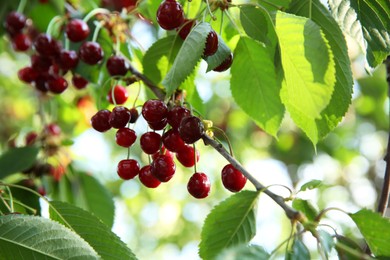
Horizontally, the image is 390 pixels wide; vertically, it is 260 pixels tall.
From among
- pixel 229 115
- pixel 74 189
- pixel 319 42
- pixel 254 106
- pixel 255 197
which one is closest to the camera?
pixel 319 42

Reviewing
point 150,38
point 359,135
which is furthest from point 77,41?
point 359,135

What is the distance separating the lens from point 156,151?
1.59m

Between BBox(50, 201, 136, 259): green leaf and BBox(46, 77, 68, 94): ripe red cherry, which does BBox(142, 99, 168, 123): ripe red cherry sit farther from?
BBox(46, 77, 68, 94): ripe red cherry

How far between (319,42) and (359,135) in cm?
494

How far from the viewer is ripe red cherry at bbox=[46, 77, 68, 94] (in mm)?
2309

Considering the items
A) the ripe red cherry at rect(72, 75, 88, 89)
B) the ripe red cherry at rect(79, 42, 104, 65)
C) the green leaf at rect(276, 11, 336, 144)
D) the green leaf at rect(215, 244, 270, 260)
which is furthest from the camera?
the ripe red cherry at rect(72, 75, 88, 89)

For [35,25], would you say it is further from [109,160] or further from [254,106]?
[109,160]

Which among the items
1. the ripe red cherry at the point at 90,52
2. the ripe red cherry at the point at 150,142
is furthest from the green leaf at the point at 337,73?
the ripe red cherry at the point at 90,52

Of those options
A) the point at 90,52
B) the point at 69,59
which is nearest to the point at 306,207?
the point at 90,52

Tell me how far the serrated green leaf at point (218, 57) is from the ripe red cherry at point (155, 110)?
5.8 inches

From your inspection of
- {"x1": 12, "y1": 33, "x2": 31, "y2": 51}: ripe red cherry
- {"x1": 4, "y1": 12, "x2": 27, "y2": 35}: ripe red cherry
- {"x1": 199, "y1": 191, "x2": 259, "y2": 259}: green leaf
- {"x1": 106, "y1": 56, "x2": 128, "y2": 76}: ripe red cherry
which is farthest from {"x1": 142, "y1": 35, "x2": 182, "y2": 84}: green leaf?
{"x1": 12, "y1": 33, "x2": 31, "y2": 51}: ripe red cherry

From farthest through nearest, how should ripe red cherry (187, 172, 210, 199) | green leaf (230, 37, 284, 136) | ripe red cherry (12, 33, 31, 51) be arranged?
1. ripe red cherry (12, 33, 31, 51)
2. green leaf (230, 37, 284, 136)
3. ripe red cherry (187, 172, 210, 199)

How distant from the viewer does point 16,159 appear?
2492 millimetres

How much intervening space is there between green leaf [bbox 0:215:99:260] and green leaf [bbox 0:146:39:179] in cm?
103
